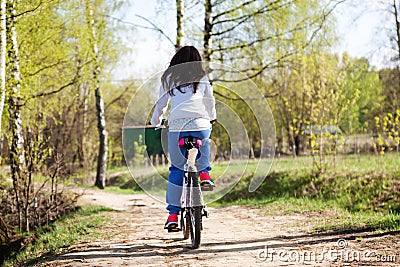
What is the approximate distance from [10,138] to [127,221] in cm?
292

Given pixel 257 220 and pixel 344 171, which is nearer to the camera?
pixel 257 220

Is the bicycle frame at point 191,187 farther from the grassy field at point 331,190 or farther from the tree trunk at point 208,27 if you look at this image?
the tree trunk at point 208,27

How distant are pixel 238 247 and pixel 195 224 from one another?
1.95 ft

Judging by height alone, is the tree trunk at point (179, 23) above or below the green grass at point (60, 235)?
above

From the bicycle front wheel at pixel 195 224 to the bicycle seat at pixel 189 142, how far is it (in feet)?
2.23

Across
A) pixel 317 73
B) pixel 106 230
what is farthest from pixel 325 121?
pixel 106 230

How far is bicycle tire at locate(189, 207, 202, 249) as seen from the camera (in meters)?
4.89

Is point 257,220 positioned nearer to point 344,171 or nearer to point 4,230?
point 344,171

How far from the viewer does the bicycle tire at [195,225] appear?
4.89m

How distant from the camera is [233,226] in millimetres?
6809

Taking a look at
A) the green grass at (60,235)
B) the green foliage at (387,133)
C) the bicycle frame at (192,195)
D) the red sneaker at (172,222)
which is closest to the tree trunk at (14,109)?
the green grass at (60,235)

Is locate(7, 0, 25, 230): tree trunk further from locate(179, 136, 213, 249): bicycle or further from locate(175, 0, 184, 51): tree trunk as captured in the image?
locate(179, 136, 213, 249): bicycle

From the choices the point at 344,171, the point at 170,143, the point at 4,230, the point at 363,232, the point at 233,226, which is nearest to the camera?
the point at 170,143

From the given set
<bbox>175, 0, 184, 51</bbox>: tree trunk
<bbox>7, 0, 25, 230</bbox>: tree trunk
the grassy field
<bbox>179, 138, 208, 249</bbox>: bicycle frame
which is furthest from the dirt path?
<bbox>175, 0, 184, 51</bbox>: tree trunk
